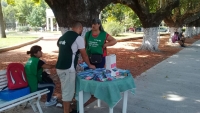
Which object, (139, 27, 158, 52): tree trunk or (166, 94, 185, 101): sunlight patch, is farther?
(139, 27, 158, 52): tree trunk

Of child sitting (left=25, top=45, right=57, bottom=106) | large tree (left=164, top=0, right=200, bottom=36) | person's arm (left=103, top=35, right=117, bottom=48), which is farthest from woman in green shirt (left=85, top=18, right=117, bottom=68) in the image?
large tree (left=164, top=0, right=200, bottom=36)

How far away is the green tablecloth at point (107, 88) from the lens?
3223mm

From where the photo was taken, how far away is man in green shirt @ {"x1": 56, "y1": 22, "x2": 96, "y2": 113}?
3.41 metres

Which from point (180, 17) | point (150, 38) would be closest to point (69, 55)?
point (150, 38)

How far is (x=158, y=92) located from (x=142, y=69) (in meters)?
2.89

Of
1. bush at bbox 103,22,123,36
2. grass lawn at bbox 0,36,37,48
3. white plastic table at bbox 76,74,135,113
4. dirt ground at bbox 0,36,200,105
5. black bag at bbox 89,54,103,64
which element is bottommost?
dirt ground at bbox 0,36,200,105

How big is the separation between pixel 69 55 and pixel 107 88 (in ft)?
2.82

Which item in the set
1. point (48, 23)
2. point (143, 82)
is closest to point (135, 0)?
point (143, 82)

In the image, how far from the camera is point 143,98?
496 cm

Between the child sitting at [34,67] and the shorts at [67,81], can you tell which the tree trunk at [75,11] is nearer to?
the child sitting at [34,67]

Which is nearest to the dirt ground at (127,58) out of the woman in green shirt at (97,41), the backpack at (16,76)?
the backpack at (16,76)

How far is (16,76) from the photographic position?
12.1 feet

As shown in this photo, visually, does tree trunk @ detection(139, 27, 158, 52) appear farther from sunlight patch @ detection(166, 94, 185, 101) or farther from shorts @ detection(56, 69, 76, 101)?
shorts @ detection(56, 69, 76, 101)

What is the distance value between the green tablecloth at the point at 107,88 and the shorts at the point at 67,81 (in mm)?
142
